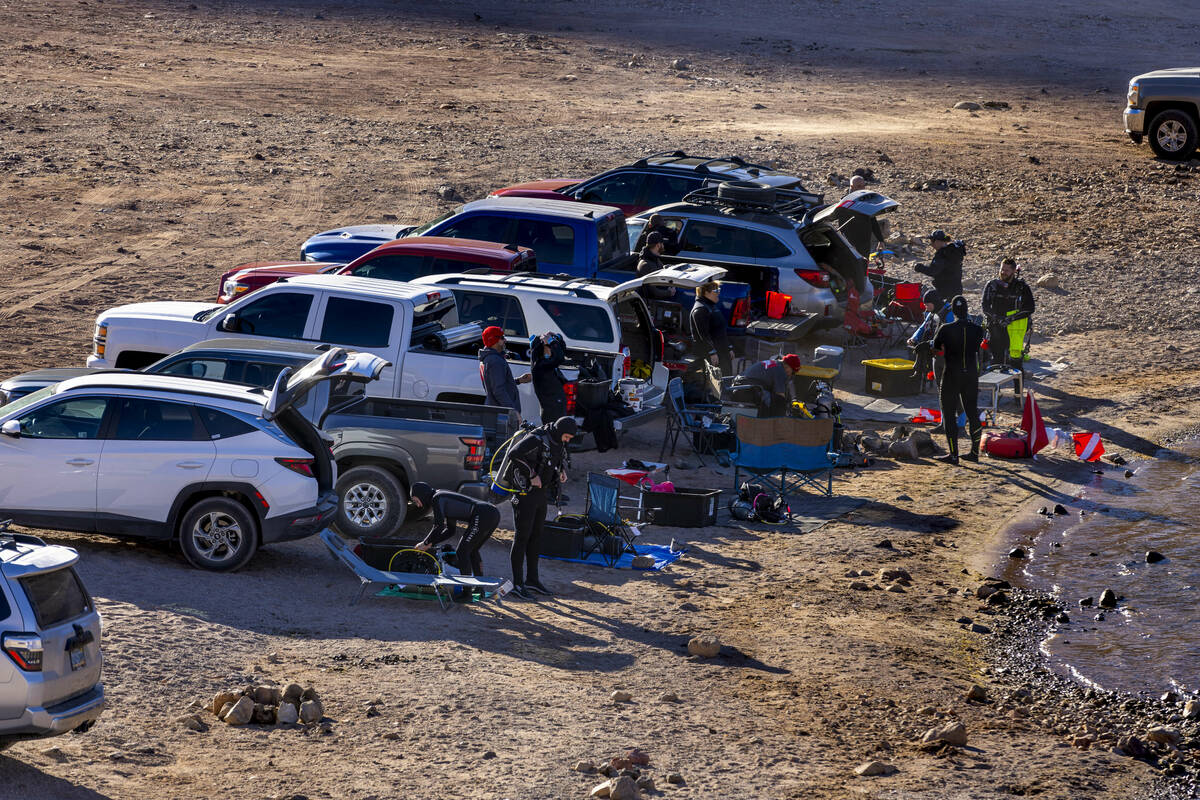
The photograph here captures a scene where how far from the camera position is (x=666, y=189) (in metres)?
22.7

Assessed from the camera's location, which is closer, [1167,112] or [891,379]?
[891,379]

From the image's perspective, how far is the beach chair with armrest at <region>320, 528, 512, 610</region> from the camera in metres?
11.9

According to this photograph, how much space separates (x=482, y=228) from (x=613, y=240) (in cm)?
178

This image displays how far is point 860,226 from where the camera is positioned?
68.6ft

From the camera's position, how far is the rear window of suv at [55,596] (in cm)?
848

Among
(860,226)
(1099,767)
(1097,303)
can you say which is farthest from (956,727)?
(1097,303)


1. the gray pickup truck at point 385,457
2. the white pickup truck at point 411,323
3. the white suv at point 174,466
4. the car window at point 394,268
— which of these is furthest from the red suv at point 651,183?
the white suv at point 174,466

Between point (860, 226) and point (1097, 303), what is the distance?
494 centimetres

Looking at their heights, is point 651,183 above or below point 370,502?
above

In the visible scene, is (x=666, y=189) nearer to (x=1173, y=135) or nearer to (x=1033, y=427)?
(x=1033, y=427)

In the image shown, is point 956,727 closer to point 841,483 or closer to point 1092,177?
point 841,483

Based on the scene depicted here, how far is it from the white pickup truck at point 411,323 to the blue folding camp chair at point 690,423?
227 mm

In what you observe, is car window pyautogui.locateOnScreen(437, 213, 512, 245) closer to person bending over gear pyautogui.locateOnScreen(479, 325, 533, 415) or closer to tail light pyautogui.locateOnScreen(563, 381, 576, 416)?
tail light pyautogui.locateOnScreen(563, 381, 576, 416)

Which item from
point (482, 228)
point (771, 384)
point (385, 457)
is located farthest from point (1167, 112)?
point (385, 457)
